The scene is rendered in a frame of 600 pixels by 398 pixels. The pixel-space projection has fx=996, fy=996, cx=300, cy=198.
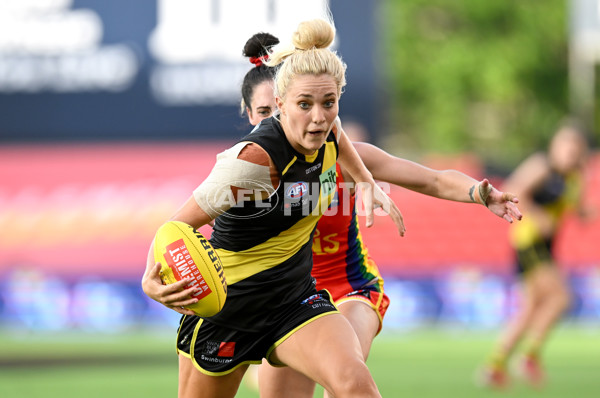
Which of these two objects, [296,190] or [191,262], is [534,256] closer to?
[296,190]

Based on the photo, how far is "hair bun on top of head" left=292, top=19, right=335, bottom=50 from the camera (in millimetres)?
4492

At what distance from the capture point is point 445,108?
32.2 meters

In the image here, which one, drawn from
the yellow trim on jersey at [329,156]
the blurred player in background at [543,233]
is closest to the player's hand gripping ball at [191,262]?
the yellow trim on jersey at [329,156]

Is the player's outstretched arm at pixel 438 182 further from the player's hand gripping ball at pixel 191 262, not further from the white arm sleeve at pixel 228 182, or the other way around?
the player's hand gripping ball at pixel 191 262

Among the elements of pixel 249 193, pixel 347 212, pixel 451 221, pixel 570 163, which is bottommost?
pixel 451 221

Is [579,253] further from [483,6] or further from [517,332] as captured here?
[483,6]

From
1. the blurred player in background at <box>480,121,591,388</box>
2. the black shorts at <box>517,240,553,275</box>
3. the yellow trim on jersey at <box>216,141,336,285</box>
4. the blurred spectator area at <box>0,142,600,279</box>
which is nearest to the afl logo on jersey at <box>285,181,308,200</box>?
the yellow trim on jersey at <box>216,141,336,285</box>

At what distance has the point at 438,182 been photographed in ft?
17.0

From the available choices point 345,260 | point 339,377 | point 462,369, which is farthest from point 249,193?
point 462,369

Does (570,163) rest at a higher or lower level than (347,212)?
lower

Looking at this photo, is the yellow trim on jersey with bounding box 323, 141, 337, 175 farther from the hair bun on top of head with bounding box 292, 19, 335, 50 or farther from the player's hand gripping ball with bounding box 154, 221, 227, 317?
the player's hand gripping ball with bounding box 154, 221, 227, 317

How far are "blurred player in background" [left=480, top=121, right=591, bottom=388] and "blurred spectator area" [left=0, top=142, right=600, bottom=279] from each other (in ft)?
15.5

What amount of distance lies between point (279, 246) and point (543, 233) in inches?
246

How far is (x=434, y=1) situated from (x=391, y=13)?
1.62 meters
